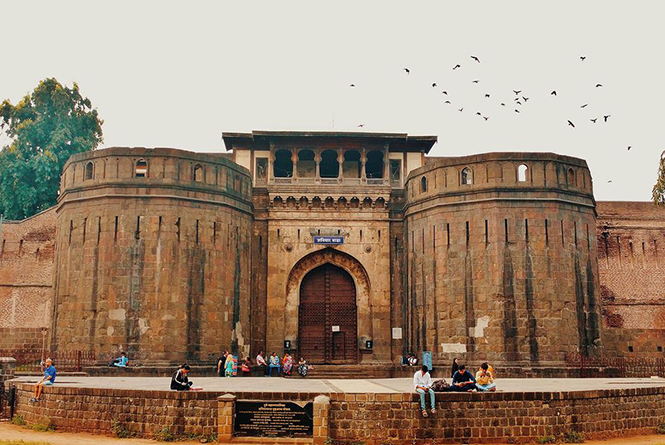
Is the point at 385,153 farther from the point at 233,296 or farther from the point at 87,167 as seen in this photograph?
the point at 87,167

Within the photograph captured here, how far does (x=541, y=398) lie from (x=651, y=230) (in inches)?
794

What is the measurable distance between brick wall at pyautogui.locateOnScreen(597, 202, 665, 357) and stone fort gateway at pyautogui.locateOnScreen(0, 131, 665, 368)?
2.5 inches

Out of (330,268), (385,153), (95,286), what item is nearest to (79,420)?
(95,286)

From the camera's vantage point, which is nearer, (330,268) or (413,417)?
(413,417)

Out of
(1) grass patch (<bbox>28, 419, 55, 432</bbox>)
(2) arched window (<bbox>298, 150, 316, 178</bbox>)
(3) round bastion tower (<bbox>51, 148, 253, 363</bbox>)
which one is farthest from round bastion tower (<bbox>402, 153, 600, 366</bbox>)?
(1) grass patch (<bbox>28, 419, 55, 432</bbox>)

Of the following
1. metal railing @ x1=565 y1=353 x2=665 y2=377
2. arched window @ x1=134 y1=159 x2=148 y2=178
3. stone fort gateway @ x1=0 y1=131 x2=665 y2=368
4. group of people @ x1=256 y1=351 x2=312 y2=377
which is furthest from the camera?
group of people @ x1=256 y1=351 x2=312 y2=377

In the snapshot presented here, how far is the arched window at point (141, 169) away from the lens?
27797 millimetres

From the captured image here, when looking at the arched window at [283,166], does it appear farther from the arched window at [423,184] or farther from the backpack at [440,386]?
the backpack at [440,386]

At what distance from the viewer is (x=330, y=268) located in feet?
106

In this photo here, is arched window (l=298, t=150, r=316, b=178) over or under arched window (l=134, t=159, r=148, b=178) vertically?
over

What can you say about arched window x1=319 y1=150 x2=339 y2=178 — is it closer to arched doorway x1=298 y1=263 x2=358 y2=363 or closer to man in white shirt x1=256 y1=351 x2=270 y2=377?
arched doorway x1=298 y1=263 x2=358 y2=363

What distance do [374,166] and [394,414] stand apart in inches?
782

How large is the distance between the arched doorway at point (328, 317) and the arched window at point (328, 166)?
5.07 meters

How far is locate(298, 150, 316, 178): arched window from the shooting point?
111 feet
